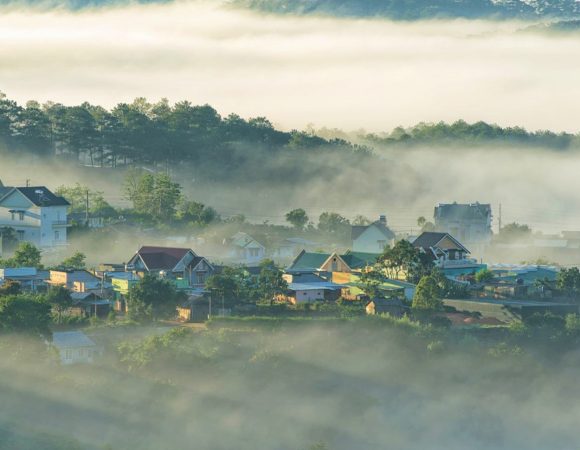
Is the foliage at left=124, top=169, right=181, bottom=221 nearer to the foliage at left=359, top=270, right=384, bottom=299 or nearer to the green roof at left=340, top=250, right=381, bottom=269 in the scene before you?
the green roof at left=340, top=250, right=381, bottom=269

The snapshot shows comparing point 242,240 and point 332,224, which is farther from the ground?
point 332,224

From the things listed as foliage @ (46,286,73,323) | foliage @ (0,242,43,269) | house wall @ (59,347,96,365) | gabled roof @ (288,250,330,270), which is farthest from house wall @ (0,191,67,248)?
house wall @ (59,347,96,365)

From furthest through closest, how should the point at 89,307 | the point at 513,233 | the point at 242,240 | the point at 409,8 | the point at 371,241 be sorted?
1. the point at 409,8
2. the point at 513,233
3. the point at 371,241
4. the point at 242,240
5. the point at 89,307

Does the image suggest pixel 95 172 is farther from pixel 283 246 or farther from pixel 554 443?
pixel 554 443

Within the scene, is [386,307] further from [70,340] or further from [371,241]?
[371,241]

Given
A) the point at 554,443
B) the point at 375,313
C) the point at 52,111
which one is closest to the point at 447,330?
the point at 375,313

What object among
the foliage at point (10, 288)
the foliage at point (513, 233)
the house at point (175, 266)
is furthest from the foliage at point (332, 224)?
the foliage at point (10, 288)

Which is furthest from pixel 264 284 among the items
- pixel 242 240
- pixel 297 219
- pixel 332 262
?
pixel 297 219

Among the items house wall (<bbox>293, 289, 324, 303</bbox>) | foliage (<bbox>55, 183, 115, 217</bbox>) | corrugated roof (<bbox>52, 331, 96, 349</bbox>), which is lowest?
corrugated roof (<bbox>52, 331, 96, 349</bbox>)

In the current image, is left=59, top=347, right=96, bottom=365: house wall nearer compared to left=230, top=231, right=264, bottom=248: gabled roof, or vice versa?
left=59, top=347, right=96, bottom=365: house wall
